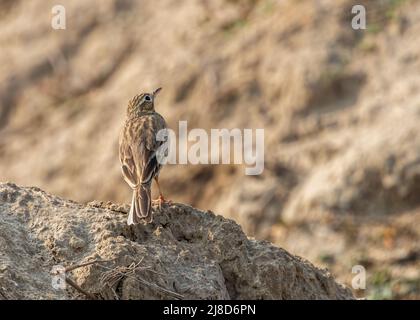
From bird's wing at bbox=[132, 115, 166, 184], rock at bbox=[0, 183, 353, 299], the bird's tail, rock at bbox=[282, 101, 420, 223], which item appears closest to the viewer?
rock at bbox=[0, 183, 353, 299]

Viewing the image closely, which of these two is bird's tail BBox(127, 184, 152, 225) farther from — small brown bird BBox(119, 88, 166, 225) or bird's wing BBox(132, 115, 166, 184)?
bird's wing BBox(132, 115, 166, 184)

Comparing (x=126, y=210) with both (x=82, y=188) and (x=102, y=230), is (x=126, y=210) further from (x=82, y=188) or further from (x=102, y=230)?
(x=82, y=188)

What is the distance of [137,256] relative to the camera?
25.5 ft

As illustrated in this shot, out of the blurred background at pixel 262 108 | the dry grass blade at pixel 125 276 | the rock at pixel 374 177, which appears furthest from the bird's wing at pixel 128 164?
the rock at pixel 374 177

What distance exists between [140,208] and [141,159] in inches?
32.3

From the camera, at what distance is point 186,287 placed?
7820mm

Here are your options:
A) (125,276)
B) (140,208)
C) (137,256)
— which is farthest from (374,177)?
(125,276)

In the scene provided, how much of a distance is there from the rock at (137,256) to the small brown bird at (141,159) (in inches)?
5.6

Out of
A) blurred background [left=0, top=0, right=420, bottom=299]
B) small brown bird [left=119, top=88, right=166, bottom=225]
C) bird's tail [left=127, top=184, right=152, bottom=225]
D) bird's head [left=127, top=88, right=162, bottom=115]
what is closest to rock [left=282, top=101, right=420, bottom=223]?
blurred background [left=0, top=0, right=420, bottom=299]

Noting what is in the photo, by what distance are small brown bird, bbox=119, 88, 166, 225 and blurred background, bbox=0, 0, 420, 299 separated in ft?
14.5

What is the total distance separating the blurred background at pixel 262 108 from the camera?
1403 centimetres

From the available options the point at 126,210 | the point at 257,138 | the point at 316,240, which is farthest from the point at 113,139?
the point at 126,210

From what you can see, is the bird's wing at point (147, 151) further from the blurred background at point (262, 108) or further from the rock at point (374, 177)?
the rock at point (374, 177)

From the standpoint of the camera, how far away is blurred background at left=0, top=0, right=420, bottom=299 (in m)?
14.0
